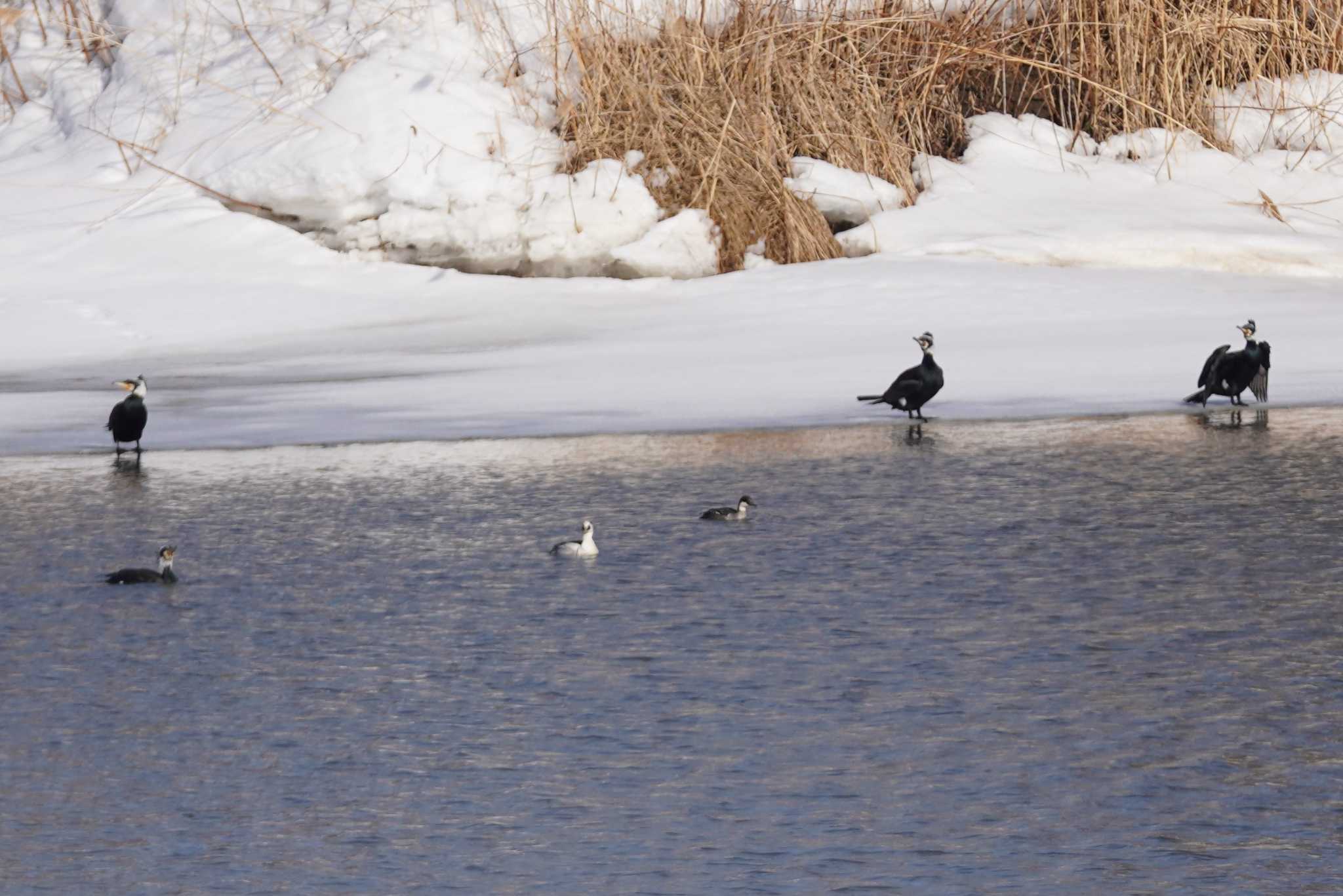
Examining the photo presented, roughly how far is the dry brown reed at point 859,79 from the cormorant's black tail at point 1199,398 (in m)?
5.18

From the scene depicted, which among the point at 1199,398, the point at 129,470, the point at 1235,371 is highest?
the point at 1235,371

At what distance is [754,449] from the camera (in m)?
12.7

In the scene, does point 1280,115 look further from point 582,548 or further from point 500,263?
point 582,548

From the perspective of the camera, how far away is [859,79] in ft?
62.7

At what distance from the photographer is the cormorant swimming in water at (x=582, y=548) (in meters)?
9.43

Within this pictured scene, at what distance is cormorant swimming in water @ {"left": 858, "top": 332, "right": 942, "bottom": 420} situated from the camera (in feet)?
43.2

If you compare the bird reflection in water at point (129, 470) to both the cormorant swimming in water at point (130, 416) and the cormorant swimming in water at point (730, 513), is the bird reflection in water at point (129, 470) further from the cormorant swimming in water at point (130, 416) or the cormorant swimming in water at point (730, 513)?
the cormorant swimming in water at point (730, 513)

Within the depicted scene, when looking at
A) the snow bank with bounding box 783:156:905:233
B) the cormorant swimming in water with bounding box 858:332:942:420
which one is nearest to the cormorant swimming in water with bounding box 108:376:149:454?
the cormorant swimming in water with bounding box 858:332:942:420

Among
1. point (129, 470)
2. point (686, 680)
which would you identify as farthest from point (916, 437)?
point (686, 680)

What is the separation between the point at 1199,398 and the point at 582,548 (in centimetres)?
560

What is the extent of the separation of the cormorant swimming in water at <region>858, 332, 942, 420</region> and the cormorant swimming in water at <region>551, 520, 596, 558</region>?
4217mm

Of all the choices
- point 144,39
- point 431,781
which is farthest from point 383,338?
point 431,781

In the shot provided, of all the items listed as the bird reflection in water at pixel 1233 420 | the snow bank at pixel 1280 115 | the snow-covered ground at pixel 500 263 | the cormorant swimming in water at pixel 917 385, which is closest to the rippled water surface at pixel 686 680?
the bird reflection in water at pixel 1233 420

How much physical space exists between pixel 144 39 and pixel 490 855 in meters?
17.4
